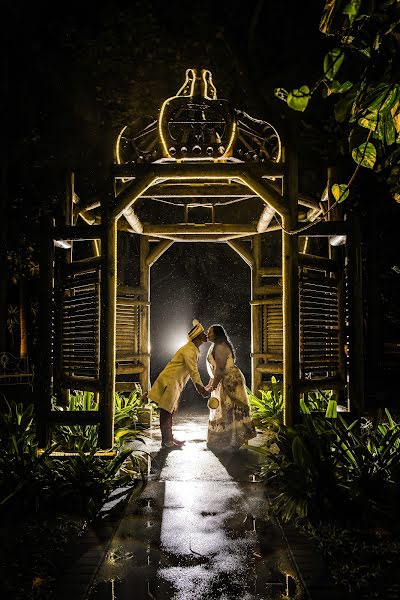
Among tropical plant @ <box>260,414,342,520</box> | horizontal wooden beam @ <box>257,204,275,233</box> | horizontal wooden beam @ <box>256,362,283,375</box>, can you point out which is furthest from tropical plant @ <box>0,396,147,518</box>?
horizontal wooden beam @ <box>256,362,283,375</box>

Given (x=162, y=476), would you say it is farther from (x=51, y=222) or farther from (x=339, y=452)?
(x=51, y=222)

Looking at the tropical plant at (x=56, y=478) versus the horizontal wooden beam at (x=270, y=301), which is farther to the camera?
the horizontal wooden beam at (x=270, y=301)

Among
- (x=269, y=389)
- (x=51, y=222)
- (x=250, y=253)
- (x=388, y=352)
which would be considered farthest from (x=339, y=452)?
(x=388, y=352)

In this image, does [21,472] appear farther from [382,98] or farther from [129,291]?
[129,291]

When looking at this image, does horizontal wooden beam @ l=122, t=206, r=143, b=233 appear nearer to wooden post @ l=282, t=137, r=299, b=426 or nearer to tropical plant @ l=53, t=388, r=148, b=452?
wooden post @ l=282, t=137, r=299, b=426

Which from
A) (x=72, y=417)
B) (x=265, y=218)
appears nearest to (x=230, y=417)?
(x=72, y=417)

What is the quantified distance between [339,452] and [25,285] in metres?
13.4

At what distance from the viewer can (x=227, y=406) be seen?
8.32 m

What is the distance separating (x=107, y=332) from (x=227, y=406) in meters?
2.81

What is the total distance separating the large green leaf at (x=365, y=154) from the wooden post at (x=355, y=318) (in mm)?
4175

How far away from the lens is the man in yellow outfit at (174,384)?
8578mm

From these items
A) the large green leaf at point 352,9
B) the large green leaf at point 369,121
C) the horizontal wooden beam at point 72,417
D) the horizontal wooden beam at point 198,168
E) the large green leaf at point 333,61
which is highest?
the horizontal wooden beam at point 198,168

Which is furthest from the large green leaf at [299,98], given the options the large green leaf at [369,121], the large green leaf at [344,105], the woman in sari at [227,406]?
the woman in sari at [227,406]

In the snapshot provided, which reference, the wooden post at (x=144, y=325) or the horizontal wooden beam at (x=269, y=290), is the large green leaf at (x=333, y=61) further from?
the wooden post at (x=144, y=325)
